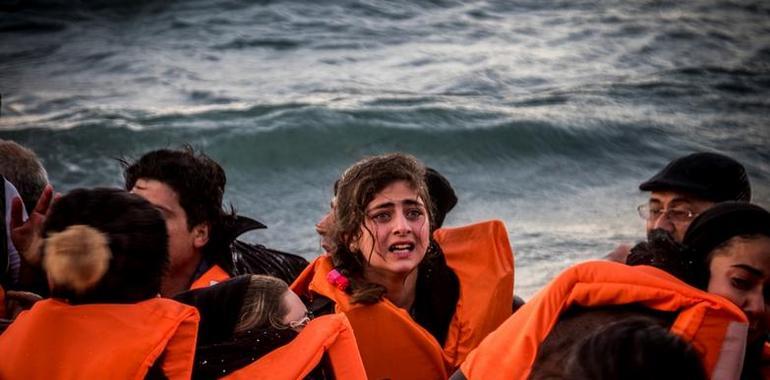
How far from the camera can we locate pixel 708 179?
3.91 meters

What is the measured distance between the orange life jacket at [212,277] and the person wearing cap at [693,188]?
1.56m

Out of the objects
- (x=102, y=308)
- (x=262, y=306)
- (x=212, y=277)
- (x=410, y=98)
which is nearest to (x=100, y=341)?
(x=102, y=308)

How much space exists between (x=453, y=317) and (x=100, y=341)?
1.42m

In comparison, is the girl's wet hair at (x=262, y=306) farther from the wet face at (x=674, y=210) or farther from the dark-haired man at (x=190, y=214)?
the wet face at (x=674, y=210)

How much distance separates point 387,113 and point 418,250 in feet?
20.3

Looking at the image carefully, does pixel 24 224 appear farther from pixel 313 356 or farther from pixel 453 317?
pixel 453 317

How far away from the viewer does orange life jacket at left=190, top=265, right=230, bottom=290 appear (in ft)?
12.5

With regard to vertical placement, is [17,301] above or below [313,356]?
below

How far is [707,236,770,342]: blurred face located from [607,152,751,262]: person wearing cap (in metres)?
1.07

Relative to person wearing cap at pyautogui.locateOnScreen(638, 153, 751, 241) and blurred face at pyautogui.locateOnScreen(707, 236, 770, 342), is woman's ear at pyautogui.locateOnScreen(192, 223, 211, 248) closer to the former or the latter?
person wearing cap at pyautogui.locateOnScreen(638, 153, 751, 241)

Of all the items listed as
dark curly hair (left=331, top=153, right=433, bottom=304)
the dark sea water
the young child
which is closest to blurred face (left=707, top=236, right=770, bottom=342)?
dark curly hair (left=331, top=153, right=433, bottom=304)

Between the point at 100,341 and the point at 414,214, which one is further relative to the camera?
the point at 414,214

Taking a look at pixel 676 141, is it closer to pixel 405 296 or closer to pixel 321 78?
pixel 321 78

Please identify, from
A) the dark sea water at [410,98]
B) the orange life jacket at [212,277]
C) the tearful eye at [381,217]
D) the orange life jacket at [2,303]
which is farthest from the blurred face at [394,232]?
the dark sea water at [410,98]
